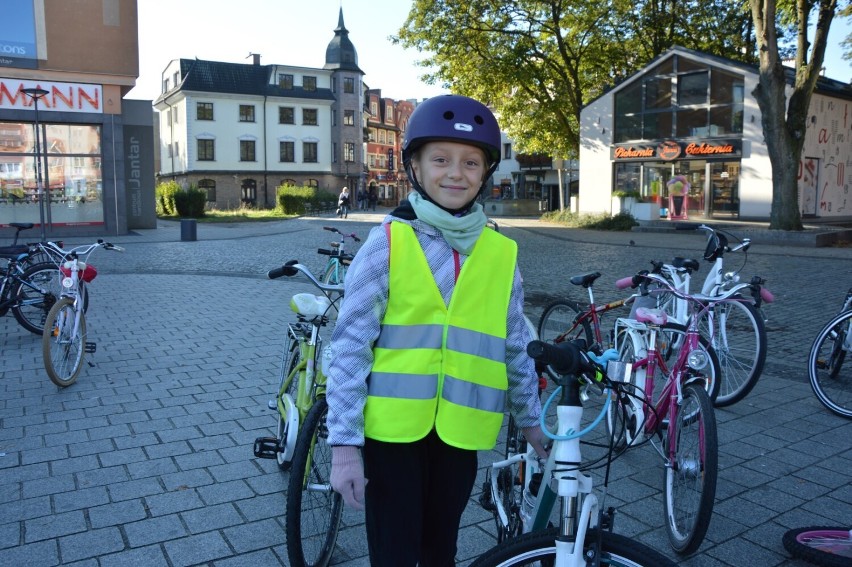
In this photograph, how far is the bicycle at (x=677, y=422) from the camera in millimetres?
3295

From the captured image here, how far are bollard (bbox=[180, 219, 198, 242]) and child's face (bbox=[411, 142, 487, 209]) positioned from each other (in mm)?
20494

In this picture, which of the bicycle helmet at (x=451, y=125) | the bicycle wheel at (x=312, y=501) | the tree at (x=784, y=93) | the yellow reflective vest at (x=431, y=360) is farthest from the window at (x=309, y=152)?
the yellow reflective vest at (x=431, y=360)

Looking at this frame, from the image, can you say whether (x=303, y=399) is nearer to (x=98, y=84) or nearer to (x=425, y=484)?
(x=425, y=484)

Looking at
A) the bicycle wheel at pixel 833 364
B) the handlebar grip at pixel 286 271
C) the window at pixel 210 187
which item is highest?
the window at pixel 210 187

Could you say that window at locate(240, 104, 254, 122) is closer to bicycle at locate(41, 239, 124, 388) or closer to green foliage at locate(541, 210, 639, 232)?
green foliage at locate(541, 210, 639, 232)

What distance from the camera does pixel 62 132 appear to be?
2377 centimetres

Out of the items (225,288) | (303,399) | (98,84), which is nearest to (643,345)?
(303,399)

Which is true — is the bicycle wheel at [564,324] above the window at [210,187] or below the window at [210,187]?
below

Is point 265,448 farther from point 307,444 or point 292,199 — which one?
point 292,199

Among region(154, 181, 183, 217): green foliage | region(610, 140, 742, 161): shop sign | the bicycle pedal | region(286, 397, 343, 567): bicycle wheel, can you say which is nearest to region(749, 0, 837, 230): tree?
region(610, 140, 742, 161): shop sign

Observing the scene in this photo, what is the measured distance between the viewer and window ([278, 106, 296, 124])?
6144 centimetres

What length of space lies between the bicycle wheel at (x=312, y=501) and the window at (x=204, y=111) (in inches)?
2326

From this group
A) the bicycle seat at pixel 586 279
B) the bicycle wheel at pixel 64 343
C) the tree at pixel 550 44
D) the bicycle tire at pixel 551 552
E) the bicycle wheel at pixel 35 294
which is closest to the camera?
the bicycle tire at pixel 551 552

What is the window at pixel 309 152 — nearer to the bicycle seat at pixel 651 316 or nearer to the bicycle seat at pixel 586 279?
the bicycle seat at pixel 586 279
